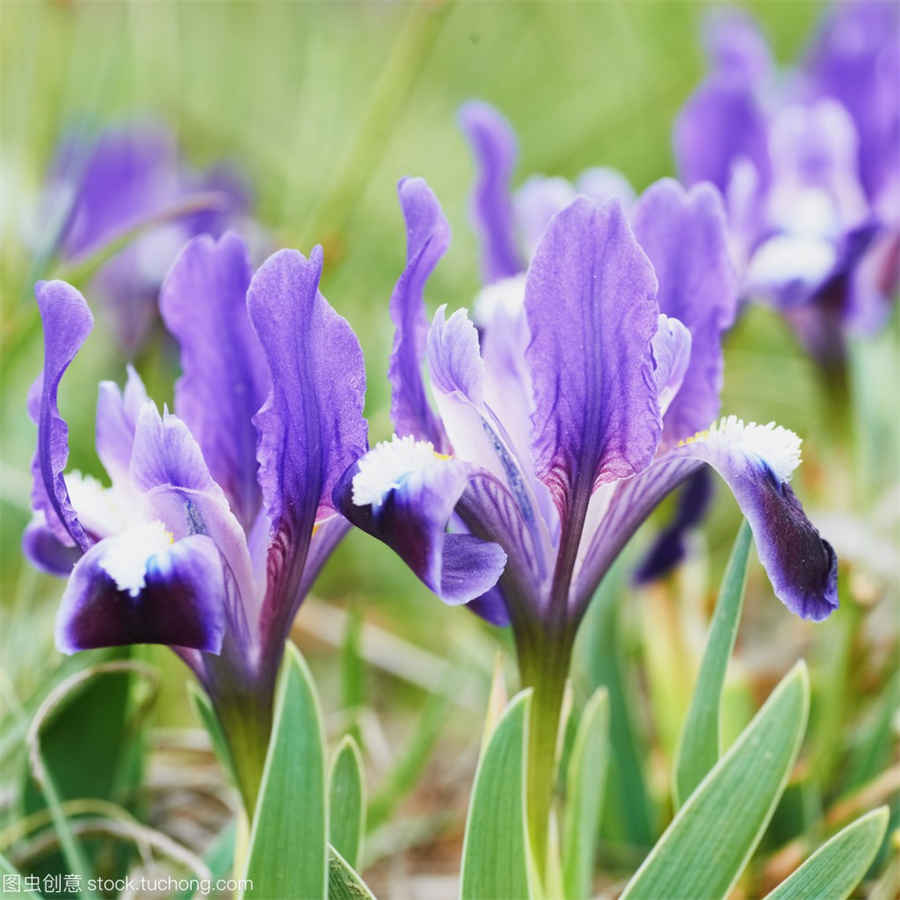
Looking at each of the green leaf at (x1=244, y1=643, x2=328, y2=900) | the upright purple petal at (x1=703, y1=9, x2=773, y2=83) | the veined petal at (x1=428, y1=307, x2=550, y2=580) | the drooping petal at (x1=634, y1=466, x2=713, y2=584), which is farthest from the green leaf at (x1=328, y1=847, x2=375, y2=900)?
the upright purple petal at (x1=703, y1=9, x2=773, y2=83)

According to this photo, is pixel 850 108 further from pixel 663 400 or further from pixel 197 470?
pixel 197 470

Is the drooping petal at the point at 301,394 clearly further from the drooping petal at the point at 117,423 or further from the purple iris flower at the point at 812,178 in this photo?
the purple iris flower at the point at 812,178

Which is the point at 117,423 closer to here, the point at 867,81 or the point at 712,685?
the point at 712,685

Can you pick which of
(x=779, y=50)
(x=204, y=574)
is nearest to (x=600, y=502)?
(x=204, y=574)

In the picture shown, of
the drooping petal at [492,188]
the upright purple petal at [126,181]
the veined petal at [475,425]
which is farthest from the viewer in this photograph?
the upright purple petal at [126,181]

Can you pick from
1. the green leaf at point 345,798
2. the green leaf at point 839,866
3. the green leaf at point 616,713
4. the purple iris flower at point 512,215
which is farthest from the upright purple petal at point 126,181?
the green leaf at point 839,866
